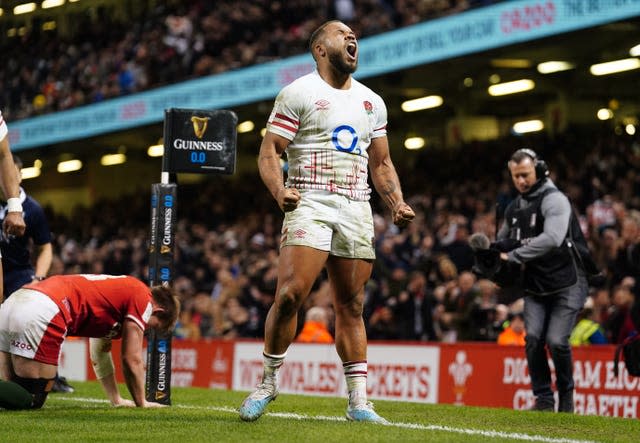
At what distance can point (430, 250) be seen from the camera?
19.8m

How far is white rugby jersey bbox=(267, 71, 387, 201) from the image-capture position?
24.7 ft

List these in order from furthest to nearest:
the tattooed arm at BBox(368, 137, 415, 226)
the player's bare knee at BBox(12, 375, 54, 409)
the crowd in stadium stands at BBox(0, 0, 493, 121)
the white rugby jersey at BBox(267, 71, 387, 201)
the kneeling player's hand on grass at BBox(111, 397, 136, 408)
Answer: the crowd in stadium stands at BBox(0, 0, 493, 121) → the kneeling player's hand on grass at BBox(111, 397, 136, 408) → the player's bare knee at BBox(12, 375, 54, 409) → the tattooed arm at BBox(368, 137, 415, 226) → the white rugby jersey at BBox(267, 71, 387, 201)

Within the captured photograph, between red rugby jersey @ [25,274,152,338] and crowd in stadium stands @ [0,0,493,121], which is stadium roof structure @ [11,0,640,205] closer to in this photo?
crowd in stadium stands @ [0,0,493,121]

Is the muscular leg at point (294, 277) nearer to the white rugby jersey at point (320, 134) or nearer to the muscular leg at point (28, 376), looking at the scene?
the white rugby jersey at point (320, 134)

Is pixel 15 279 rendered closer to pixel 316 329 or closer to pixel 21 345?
pixel 21 345

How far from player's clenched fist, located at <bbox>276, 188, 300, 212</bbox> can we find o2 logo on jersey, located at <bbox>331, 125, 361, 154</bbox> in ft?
1.64

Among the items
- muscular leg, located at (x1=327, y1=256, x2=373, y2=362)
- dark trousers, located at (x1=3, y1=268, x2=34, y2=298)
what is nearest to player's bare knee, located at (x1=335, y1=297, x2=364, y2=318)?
muscular leg, located at (x1=327, y1=256, x2=373, y2=362)

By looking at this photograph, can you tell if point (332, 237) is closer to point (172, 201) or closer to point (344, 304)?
point (344, 304)

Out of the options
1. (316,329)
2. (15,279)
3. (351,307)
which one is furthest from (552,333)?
(316,329)

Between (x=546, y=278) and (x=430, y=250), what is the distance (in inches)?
377

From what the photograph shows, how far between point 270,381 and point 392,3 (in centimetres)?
1972

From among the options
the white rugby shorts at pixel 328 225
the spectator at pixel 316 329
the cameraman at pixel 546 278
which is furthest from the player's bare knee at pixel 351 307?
the spectator at pixel 316 329

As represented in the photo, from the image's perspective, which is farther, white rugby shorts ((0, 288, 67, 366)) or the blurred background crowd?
the blurred background crowd

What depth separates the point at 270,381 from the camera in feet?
24.9
